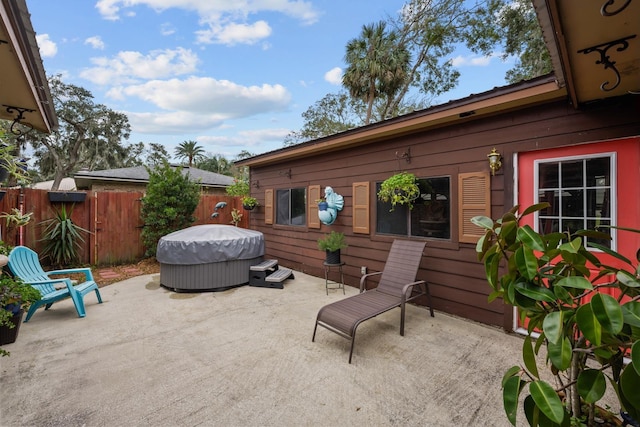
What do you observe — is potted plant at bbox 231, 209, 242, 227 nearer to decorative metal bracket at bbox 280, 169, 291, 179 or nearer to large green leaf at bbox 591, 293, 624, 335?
decorative metal bracket at bbox 280, 169, 291, 179

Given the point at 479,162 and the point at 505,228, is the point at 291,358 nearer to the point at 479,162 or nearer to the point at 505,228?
the point at 505,228

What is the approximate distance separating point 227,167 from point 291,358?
91.3 ft

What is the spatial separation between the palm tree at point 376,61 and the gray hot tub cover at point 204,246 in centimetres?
901

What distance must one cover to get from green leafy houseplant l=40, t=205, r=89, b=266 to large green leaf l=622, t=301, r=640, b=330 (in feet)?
26.2

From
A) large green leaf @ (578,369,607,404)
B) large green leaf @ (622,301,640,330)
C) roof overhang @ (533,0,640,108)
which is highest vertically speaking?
roof overhang @ (533,0,640,108)

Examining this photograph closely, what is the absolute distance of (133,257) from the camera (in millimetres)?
7125

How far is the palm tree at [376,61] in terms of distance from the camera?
11117mm

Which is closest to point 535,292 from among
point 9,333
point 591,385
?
point 591,385

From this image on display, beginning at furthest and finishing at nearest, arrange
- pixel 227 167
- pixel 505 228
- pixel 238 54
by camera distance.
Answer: pixel 227 167 → pixel 238 54 → pixel 505 228

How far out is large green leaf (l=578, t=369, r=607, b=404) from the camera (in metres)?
0.95

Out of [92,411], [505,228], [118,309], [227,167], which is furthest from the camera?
[227,167]

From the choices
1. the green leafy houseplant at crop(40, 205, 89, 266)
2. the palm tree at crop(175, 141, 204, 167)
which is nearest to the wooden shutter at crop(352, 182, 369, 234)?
the green leafy houseplant at crop(40, 205, 89, 266)

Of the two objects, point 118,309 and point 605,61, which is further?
point 118,309

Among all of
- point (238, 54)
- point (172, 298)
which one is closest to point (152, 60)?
point (238, 54)
